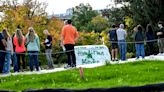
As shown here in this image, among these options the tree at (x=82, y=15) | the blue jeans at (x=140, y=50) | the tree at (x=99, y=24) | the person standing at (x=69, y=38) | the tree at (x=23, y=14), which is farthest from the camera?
the tree at (x=82, y=15)

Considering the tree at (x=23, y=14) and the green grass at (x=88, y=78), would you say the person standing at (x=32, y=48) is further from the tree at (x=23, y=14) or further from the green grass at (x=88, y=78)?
the tree at (x=23, y=14)

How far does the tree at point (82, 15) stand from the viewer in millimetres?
103300

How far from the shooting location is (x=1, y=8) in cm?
5116

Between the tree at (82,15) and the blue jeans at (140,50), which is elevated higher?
the blue jeans at (140,50)

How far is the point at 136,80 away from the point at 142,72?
1.84m

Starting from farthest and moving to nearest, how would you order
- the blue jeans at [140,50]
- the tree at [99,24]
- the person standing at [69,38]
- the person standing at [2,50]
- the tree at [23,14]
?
the tree at [99,24] < the tree at [23,14] < the blue jeans at [140,50] < the person standing at [69,38] < the person standing at [2,50]

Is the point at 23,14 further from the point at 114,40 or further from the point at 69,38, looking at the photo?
the point at 69,38

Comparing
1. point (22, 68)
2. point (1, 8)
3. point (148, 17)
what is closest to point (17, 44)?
point (22, 68)

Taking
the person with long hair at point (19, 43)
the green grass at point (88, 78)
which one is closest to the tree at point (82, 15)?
the person with long hair at point (19, 43)

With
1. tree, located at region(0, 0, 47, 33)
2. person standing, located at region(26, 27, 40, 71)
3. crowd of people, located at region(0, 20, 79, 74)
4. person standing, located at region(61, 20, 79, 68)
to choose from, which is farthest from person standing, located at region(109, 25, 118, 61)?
tree, located at region(0, 0, 47, 33)

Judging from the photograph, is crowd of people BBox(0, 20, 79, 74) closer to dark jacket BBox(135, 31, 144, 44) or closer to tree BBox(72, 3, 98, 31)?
dark jacket BBox(135, 31, 144, 44)

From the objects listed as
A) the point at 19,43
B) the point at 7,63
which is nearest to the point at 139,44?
the point at 19,43

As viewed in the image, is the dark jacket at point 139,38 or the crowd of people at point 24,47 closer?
the crowd of people at point 24,47

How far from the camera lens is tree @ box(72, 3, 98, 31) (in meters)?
103
